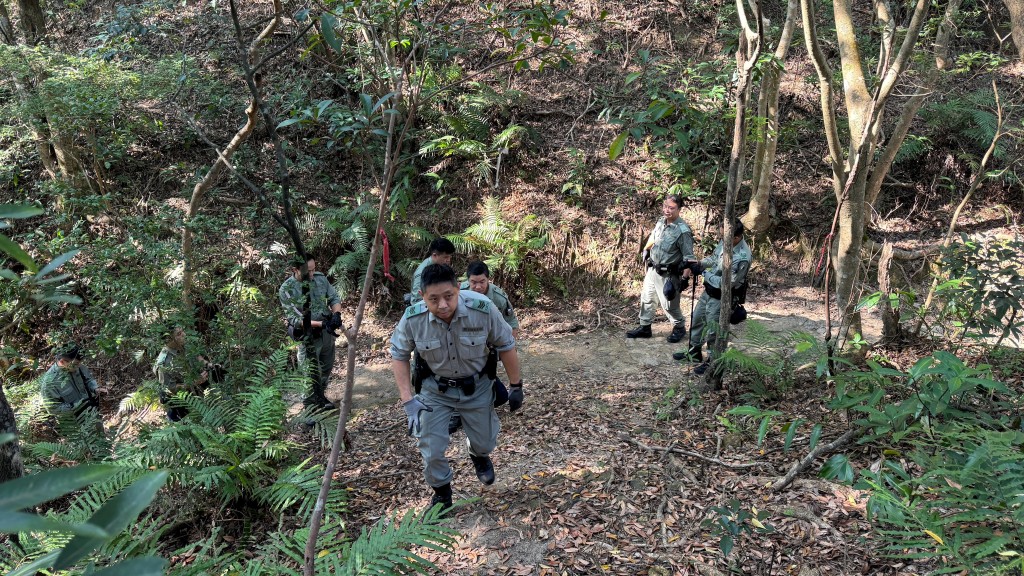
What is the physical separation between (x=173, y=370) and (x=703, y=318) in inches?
220

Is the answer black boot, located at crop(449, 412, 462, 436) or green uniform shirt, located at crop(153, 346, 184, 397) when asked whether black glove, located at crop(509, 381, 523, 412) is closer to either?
black boot, located at crop(449, 412, 462, 436)

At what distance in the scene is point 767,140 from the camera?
8.60 meters

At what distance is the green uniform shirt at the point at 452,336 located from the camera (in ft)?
13.3

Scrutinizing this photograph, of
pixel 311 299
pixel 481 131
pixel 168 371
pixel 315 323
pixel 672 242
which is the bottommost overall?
pixel 168 371

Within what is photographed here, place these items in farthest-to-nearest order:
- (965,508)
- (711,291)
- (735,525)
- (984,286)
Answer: (711,291)
(984,286)
(735,525)
(965,508)

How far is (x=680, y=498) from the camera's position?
13.4 feet

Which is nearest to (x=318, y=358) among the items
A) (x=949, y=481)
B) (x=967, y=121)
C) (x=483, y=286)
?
(x=483, y=286)

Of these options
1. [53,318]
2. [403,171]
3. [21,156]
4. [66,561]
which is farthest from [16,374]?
[66,561]

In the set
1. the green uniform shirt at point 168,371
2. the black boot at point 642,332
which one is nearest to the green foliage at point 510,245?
the black boot at point 642,332

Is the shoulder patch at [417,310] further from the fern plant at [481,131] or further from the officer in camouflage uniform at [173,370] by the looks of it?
the fern plant at [481,131]

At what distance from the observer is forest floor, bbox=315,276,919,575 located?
3486mm

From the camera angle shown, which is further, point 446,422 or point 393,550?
point 446,422

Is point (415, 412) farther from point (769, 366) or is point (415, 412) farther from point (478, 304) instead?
point (769, 366)

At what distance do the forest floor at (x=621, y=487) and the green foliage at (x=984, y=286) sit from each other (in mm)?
1386
